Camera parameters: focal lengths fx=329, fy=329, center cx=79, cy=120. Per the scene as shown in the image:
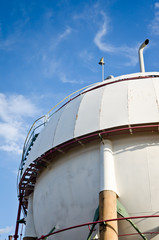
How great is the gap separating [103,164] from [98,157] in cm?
49

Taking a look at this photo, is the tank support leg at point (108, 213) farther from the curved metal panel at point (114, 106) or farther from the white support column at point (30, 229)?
the white support column at point (30, 229)

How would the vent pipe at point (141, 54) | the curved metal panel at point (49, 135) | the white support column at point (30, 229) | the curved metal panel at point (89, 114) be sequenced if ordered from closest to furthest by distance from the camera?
the curved metal panel at point (89, 114), the curved metal panel at point (49, 135), the white support column at point (30, 229), the vent pipe at point (141, 54)

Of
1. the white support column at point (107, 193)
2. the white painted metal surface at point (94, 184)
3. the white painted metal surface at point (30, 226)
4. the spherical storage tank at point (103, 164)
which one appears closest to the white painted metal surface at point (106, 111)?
the spherical storage tank at point (103, 164)

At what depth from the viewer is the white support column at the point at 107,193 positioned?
8508mm

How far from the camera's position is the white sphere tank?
923cm

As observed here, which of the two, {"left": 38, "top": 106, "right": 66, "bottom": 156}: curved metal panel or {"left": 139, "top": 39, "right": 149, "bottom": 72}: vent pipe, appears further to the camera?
{"left": 139, "top": 39, "right": 149, "bottom": 72}: vent pipe

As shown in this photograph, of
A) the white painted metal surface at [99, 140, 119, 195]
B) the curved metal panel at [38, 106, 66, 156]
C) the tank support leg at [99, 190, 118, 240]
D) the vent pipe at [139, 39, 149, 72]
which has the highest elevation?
the vent pipe at [139, 39, 149, 72]

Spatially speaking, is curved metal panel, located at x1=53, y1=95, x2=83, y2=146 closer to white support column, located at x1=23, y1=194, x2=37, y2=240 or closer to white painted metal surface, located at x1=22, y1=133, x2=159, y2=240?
white painted metal surface, located at x1=22, y1=133, x2=159, y2=240

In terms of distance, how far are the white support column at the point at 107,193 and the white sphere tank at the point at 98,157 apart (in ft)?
0.38

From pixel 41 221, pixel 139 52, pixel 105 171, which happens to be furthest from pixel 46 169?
pixel 139 52

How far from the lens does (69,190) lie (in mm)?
10195

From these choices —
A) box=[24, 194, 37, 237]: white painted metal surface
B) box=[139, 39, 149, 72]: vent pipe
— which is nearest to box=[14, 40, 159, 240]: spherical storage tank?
box=[24, 194, 37, 237]: white painted metal surface

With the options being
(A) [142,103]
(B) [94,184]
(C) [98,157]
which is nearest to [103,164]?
(C) [98,157]

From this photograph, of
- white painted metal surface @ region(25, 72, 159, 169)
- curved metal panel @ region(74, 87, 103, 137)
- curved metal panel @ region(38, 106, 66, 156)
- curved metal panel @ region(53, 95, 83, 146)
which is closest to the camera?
white painted metal surface @ region(25, 72, 159, 169)
